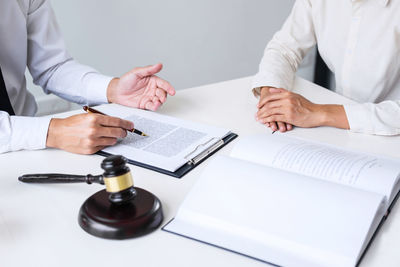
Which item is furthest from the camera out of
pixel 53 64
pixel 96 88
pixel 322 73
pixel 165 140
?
pixel 322 73

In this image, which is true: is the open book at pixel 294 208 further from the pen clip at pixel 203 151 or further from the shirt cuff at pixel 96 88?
the shirt cuff at pixel 96 88

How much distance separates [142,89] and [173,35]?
1720 mm

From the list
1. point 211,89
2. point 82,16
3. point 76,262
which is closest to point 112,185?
point 76,262

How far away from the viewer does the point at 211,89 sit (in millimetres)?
1471

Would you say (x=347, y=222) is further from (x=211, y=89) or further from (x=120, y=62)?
(x=120, y=62)

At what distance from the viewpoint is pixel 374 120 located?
3.74ft

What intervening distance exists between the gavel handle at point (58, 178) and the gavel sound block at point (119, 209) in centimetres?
2

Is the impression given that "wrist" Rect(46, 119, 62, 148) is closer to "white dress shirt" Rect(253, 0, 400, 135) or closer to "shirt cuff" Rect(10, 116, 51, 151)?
"shirt cuff" Rect(10, 116, 51, 151)

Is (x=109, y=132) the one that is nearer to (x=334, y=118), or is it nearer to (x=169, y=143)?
(x=169, y=143)

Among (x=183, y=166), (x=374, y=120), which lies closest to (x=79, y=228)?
(x=183, y=166)

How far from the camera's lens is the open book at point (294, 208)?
666 mm

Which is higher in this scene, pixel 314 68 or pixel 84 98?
pixel 84 98

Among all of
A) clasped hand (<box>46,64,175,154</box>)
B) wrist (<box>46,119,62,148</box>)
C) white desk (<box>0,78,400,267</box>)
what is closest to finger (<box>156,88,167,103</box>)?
white desk (<box>0,78,400,267</box>)

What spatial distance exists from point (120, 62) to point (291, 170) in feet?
7.22
